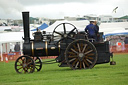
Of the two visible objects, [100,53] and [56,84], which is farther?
[100,53]

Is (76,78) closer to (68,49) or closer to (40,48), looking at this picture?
(68,49)

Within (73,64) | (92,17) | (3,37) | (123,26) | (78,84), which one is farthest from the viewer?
(92,17)

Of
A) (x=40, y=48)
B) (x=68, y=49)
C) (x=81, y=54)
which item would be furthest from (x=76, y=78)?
(x=40, y=48)

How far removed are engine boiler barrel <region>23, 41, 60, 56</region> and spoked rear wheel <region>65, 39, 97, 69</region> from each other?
61cm

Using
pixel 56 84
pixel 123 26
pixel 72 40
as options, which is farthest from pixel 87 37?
pixel 123 26

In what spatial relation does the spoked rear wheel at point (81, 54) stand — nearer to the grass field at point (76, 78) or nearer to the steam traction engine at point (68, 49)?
the steam traction engine at point (68, 49)

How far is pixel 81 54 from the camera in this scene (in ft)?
47.8

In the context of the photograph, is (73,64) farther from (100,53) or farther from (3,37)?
(3,37)

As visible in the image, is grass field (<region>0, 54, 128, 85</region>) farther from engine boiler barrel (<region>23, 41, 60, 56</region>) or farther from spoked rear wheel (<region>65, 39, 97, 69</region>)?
engine boiler barrel (<region>23, 41, 60, 56</region>)

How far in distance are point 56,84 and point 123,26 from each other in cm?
4119

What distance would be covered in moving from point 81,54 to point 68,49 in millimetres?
558

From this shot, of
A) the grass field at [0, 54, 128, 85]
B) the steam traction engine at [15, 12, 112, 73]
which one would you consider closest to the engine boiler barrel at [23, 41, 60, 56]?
the steam traction engine at [15, 12, 112, 73]

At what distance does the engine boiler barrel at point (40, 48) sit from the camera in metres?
15.0

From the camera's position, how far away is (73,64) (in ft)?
48.3
